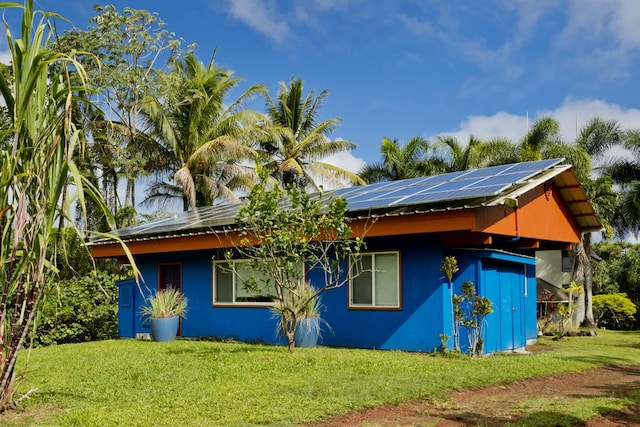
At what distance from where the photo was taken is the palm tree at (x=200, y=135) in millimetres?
28531

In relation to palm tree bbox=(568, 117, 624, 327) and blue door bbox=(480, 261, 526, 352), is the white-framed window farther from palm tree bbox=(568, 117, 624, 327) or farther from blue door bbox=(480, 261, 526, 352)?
palm tree bbox=(568, 117, 624, 327)

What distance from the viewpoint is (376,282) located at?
560 inches

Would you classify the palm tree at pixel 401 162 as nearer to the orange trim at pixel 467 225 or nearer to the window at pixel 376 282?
the orange trim at pixel 467 225

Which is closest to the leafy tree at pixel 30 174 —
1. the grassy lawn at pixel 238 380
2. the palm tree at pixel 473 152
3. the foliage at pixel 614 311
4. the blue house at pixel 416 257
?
the grassy lawn at pixel 238 380

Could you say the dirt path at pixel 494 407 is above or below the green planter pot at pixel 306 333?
below

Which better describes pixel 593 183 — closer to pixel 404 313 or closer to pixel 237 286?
pixel 404 313

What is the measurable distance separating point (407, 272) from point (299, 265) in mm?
2750

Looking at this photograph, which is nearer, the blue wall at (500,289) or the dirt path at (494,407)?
the dirt path at (494,407)

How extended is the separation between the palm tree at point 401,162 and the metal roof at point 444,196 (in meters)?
18.3

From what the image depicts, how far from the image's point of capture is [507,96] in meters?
24.7

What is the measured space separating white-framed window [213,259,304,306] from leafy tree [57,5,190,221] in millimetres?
8190

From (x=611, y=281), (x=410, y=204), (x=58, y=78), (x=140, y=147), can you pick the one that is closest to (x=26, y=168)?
(x=58, y=78)

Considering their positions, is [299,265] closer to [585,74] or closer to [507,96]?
[585,74]

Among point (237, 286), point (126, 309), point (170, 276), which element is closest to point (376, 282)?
point (237, 286)
